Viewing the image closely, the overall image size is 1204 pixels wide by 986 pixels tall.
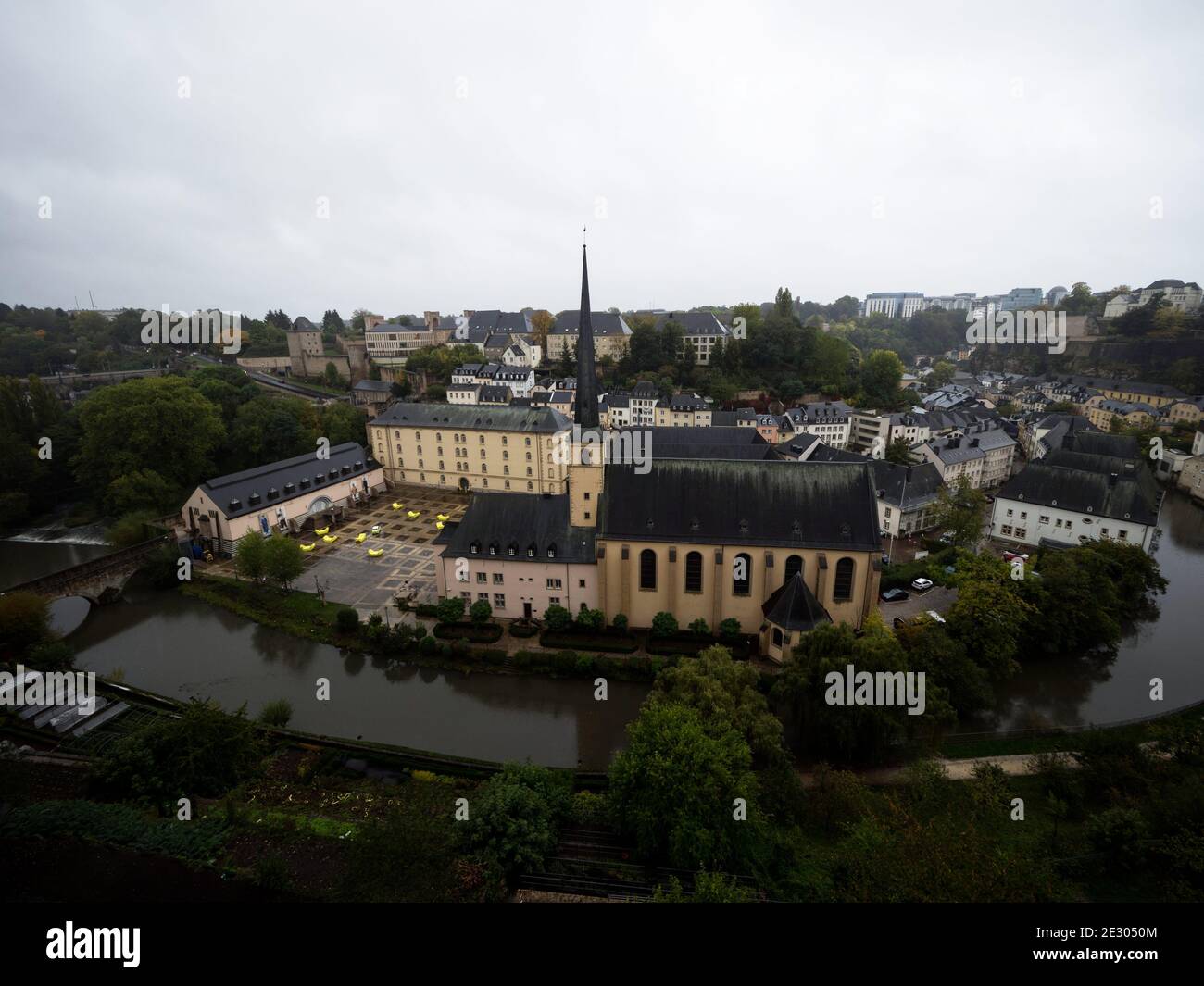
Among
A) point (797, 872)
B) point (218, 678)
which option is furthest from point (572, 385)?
point (797, 872)

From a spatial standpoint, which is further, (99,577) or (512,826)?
(99,577)

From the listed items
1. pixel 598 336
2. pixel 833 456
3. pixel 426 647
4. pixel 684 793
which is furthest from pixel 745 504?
pixel 598 336

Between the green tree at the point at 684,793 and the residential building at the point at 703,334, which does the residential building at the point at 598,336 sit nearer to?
the residential building at the point at 703,334

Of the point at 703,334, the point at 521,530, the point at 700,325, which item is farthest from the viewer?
the point at 700,325

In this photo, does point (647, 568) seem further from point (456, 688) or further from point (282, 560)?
point (282, 560)

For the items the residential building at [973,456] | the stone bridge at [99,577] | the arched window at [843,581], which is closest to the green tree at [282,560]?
the stone bridge at [99,577]

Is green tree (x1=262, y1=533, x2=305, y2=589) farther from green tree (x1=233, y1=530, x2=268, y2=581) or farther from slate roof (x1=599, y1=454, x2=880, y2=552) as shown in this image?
slate roof (x1=599, y1=454, x2=880, y2=552)
